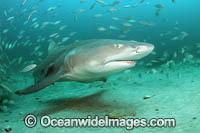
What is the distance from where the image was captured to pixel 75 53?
14.0ft

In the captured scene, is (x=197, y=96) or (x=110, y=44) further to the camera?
(x=197, y=96)

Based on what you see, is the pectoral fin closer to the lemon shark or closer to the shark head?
the lemon shark

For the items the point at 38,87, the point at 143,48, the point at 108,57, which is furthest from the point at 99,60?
the point at 38,87

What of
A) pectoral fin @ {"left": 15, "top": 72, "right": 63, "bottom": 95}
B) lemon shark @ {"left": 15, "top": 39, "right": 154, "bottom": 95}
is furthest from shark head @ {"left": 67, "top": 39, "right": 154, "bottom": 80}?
pectoral fin @ {"left": 15, "top": 72, "right": 63, "bottom": 95}

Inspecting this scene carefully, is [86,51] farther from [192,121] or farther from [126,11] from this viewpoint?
[126,11]

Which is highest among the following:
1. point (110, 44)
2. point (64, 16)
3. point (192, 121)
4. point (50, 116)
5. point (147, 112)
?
point (110, 44)

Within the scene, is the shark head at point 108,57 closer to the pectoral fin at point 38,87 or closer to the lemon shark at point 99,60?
the lemon shark at point 99,60

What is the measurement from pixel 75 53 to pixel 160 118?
2.09m

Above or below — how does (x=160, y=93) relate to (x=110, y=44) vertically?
below

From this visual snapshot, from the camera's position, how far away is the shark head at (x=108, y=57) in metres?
3.51

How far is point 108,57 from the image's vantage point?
11.9 ft

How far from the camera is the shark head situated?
3.51m

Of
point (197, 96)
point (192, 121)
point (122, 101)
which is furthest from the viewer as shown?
point (122, 101)

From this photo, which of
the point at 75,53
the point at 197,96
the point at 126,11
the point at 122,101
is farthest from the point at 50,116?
the point at 126,11
